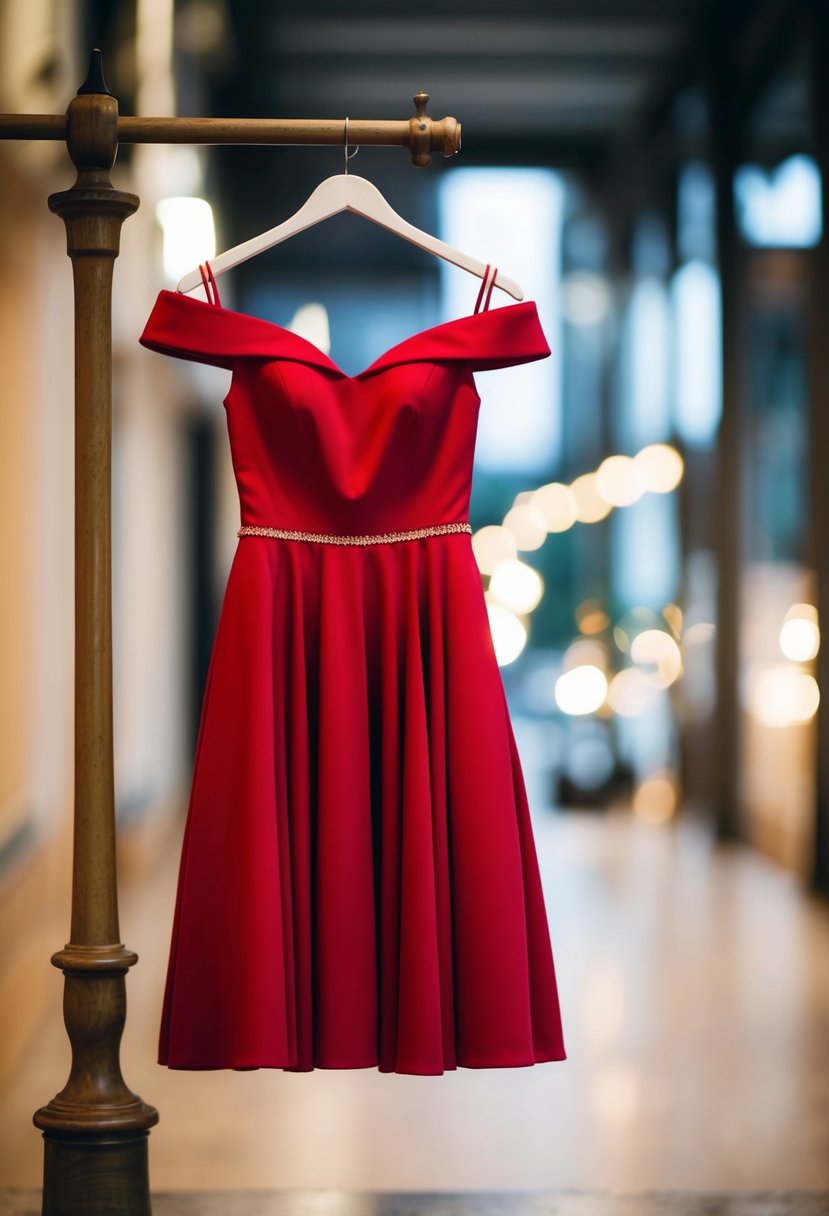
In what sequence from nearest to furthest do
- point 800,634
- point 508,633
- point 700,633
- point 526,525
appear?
point 800,634, point 700,633, point 508,633, point 526,525

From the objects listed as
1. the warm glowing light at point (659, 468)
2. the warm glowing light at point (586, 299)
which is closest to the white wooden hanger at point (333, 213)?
the warm glowing light at point (659, 468)

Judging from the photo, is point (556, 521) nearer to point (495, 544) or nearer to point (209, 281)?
point (495, 544)

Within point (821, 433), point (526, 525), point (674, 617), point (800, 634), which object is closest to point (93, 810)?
point (821, 433)

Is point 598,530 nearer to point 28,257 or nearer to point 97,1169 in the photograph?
point 28,257

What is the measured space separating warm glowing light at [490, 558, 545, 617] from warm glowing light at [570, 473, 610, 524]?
1.80 ft

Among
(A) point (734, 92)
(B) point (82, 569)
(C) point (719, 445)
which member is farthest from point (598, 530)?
(B) point (82, 569)

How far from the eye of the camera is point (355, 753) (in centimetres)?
169

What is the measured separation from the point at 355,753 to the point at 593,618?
7.57 meters

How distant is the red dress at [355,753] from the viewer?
5.41ft

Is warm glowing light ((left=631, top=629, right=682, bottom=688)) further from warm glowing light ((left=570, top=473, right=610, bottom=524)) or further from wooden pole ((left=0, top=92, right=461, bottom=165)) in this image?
wooden pole ((left=0, top=92, right=461, bottom=165))

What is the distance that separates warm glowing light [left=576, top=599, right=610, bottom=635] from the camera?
9117 mm

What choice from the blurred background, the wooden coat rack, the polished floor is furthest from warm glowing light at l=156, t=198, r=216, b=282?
the polished floor

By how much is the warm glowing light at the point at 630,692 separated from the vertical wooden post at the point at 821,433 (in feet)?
10.2

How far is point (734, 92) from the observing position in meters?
7.28
